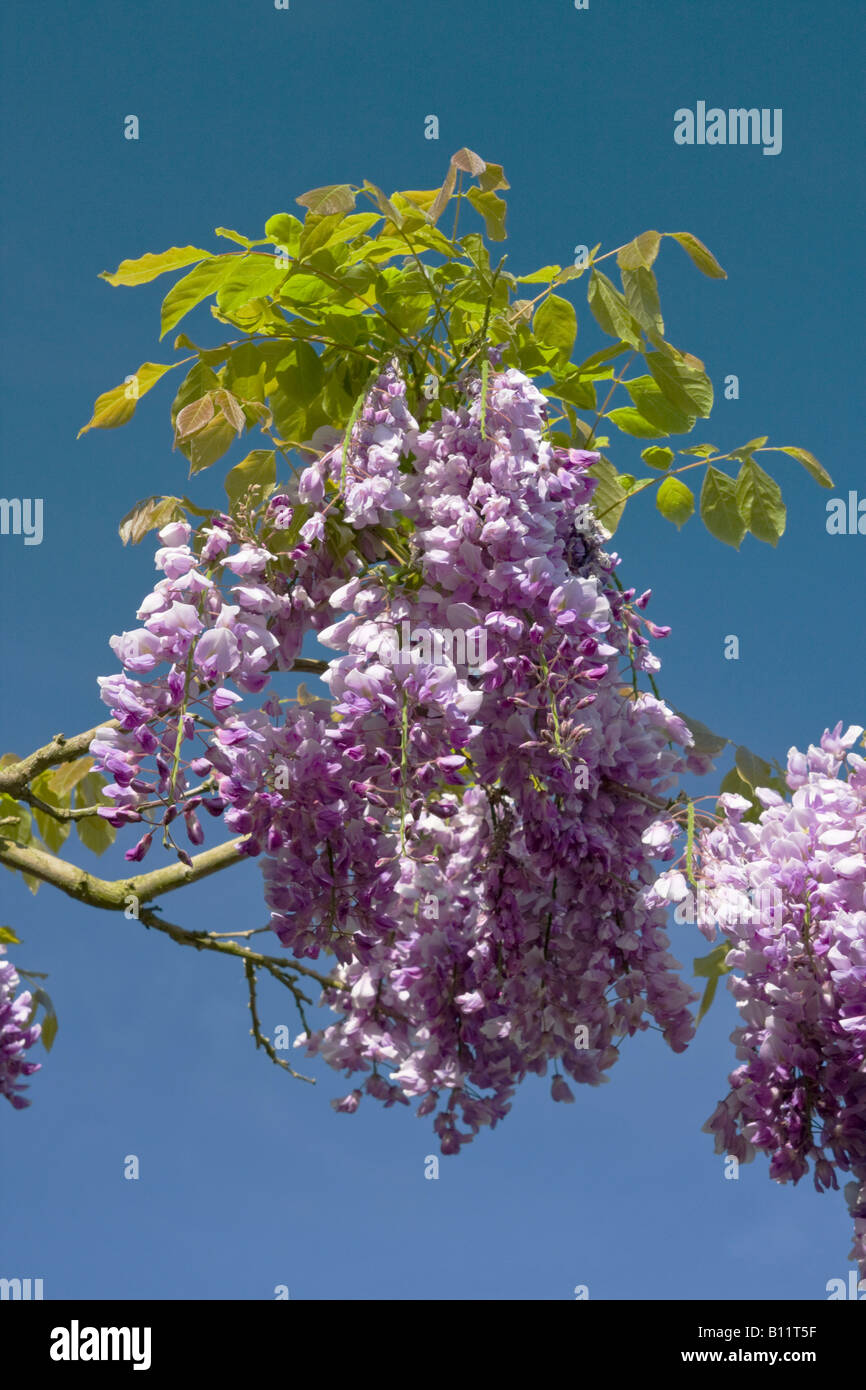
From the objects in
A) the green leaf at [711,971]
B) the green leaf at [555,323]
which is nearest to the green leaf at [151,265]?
the green leaf at [555,323]

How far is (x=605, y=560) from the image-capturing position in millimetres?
2258

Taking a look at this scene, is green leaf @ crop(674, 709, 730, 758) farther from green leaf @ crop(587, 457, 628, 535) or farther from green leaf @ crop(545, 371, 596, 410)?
green leaf @ crop(545, 371, 596, 410)

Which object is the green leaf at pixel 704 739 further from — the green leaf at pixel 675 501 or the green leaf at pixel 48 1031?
the green leaf at pixel 48 1031

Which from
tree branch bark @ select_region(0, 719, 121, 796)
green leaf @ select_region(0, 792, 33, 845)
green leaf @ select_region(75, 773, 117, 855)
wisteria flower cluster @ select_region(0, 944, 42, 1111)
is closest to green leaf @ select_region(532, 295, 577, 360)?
tree branch bark @ select_region(0, 719, 121, 796)

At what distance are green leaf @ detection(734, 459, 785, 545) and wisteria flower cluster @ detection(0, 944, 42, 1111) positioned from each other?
3.13 metres

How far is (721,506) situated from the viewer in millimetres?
2531

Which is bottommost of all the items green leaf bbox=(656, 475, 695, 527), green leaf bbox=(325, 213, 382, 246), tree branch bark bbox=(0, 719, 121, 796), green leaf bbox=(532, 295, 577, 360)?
tree branch bark bbox=(0, 719, 121, 796)

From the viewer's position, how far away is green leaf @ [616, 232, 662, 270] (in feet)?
7.06

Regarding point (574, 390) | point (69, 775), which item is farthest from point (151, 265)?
point (69, 775)

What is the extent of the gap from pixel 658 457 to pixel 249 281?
3.28 ft

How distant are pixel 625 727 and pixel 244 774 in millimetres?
730

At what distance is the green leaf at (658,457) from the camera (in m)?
2.64

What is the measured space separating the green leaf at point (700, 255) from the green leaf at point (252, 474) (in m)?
0.90

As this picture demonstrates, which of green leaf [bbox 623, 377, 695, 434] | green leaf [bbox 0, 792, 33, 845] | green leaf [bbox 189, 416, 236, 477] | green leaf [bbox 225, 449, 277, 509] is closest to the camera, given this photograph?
green leaf [bbox 189, 416, 236, 477]
